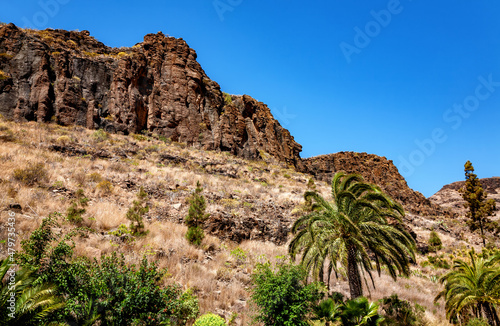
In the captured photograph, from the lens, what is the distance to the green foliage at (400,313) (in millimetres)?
10898

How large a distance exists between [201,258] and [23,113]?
Result: 108 ft

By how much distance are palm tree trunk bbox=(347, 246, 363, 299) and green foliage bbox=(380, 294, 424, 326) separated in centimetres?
182

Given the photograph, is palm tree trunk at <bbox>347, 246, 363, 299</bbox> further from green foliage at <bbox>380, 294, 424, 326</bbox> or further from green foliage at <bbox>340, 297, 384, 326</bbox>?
green foliage at <bbox>340, 297, 384, 326</bbox>

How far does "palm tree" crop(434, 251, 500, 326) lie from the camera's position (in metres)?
11.4

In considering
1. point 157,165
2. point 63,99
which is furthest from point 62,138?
point 63,99

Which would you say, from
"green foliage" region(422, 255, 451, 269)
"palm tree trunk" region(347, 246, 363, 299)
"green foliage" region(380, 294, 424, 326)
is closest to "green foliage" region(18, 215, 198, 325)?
"palm tree trunk" region(347, 246, 363, 299)

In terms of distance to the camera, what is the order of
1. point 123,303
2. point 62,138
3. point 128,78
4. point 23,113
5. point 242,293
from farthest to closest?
point 128,78 < point 23,113 < point 62,138 < point 242,293 < point 123,303

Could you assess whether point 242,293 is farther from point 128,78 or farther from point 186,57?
point 186,57

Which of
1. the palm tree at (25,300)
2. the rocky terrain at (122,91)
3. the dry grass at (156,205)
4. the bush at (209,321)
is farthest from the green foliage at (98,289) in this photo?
the rocky terrain at (122,91)

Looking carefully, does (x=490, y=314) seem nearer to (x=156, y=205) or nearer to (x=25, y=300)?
(x=25, y=300)

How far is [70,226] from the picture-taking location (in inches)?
402

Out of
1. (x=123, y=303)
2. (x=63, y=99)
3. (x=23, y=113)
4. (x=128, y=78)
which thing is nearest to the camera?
(x=123, y=303)

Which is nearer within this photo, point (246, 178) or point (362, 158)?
point (246, 178)

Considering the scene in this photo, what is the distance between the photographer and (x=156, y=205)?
52.6 ft
